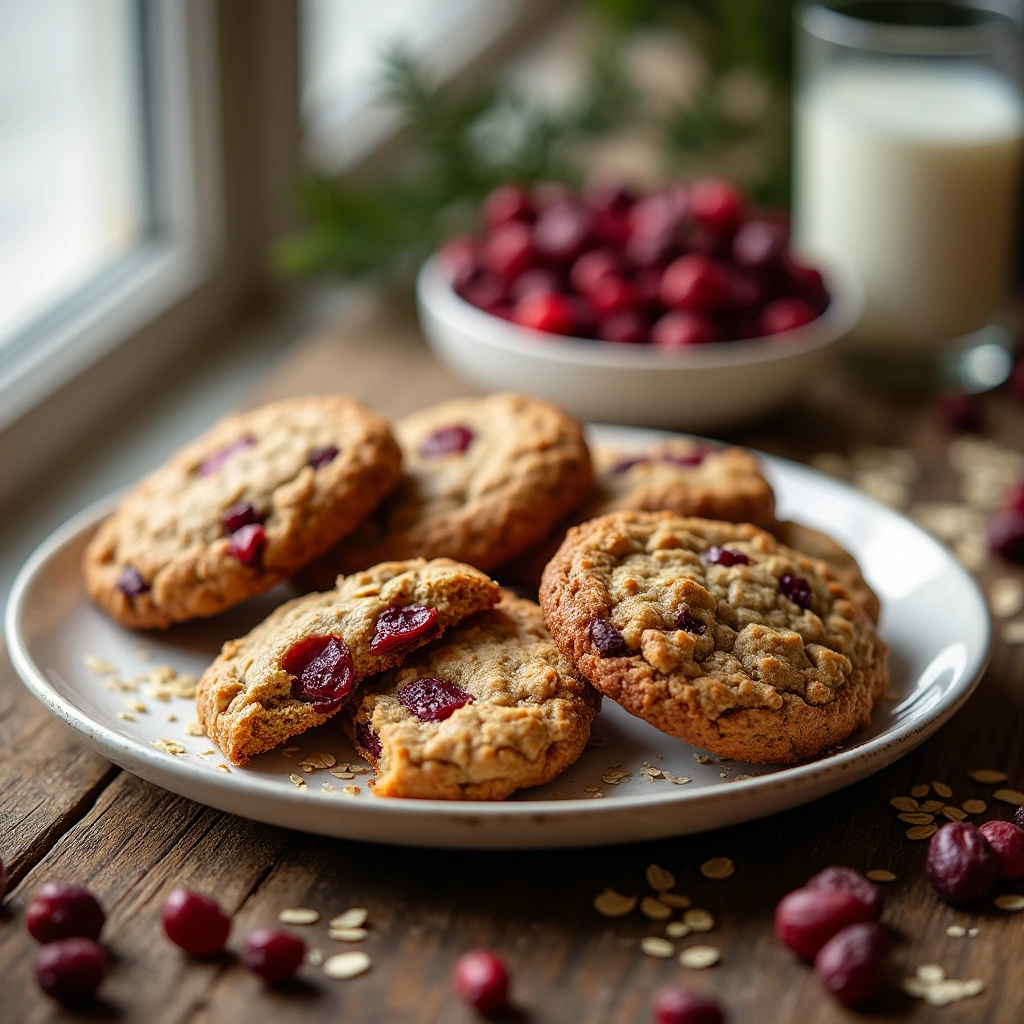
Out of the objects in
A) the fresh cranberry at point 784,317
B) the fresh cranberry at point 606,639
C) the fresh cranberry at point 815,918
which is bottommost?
the fresh cranberry at point 815,918

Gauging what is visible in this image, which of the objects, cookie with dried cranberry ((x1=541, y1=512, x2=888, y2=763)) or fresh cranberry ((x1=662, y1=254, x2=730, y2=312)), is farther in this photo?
fresh cranberry ((x1=662, y1=254, x2=730, y2=312))

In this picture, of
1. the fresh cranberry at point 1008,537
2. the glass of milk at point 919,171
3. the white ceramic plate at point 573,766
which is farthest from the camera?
the glass of milk at point 919,171

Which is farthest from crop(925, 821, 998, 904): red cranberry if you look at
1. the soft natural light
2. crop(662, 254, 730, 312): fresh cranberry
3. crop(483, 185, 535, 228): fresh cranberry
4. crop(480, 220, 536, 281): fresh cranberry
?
the soft natural light

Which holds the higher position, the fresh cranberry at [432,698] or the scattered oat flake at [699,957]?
the fresh cranberry at [432,698]

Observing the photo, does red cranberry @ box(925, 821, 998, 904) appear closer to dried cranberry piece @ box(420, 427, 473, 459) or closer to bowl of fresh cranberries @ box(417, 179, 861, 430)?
dried cranberry piece @ box(420, 427, 473, 459)

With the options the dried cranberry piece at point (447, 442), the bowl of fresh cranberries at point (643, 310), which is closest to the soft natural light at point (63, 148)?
the bowl of fresh cranberries at point (643, 310)

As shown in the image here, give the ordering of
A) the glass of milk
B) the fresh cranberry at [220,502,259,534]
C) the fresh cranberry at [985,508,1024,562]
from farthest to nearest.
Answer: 1. the glass of milk
2. the fresh cranberry at [985,508,1024,562]
3. the fresh cranberry at [220,502,259,534]

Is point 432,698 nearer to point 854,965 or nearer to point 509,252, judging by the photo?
point 854,965

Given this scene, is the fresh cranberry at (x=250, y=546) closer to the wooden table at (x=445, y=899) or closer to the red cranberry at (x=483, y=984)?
the wooden table at (x=445, y=899)
